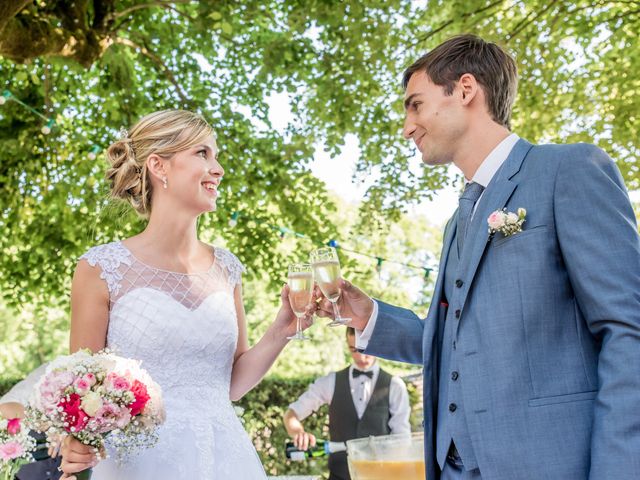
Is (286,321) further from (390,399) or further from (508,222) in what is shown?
(390,399)

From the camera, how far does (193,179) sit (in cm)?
304

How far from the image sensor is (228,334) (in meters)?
3.00

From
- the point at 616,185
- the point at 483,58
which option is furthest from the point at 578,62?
the point at 616,185

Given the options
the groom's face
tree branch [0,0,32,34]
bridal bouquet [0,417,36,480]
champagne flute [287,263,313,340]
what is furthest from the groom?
tree branch [0,0,32,34]

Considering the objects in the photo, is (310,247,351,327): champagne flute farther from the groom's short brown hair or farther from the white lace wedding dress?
the groom's short brown hair

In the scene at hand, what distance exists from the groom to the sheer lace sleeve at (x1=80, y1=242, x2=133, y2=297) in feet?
4.29

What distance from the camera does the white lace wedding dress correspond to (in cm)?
271

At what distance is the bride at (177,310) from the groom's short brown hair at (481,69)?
1.09 metres

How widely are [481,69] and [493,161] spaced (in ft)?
1.12

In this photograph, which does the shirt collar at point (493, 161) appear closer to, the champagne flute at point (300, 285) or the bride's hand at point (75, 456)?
the champagne flute at point (300, 285)

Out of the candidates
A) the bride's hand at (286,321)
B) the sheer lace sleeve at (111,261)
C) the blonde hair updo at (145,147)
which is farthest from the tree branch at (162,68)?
the bride's hand at (286,321)

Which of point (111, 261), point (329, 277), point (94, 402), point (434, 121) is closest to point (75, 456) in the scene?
point (94, 402)

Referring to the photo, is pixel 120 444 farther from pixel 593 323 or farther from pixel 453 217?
pixel 593 323

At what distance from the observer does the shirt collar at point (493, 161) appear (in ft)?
7.32
